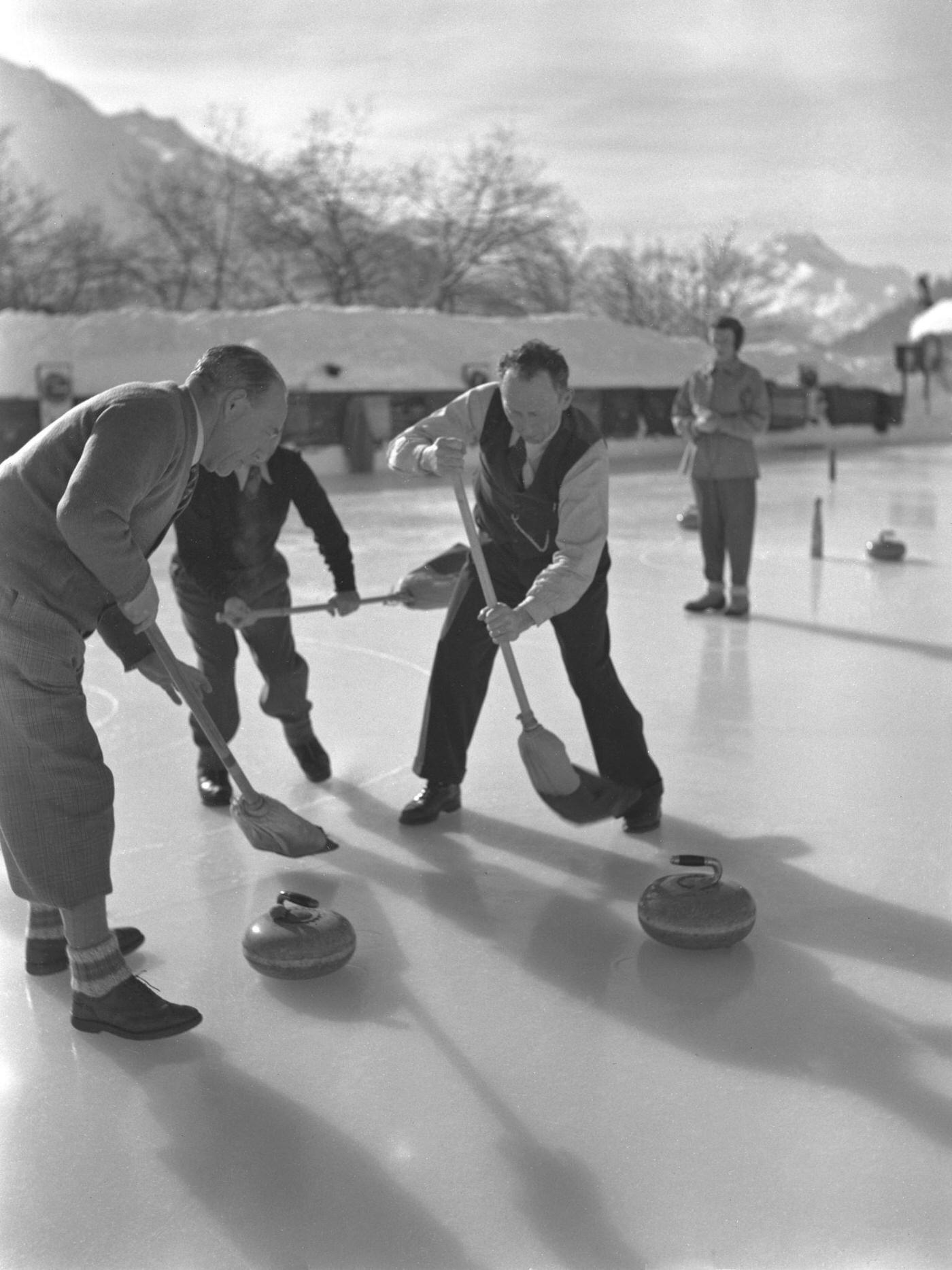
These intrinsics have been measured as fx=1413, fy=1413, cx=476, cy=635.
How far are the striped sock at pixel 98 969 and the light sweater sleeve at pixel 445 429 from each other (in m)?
1.53

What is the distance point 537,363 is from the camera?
3385 millimetres

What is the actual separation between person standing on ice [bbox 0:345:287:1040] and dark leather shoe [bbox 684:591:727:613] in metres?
4.75

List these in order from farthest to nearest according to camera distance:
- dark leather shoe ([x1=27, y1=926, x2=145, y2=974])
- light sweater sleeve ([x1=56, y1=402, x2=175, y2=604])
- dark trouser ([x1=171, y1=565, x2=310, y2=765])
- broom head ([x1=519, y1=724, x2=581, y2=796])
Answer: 1. dark trouser ([x1=171, y1=565, x2=310, y2=765])
2. broom head ([x1=519, y1=724, x2=581, y2=796])
3. dark leather shoe ([x1=27, y1=926, x2=145, y2=974])
4. light sweater sleeve ([x1=56, y1=402, x2=175, y2=604])

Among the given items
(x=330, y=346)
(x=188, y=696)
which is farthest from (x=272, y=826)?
(x=330, y=346)

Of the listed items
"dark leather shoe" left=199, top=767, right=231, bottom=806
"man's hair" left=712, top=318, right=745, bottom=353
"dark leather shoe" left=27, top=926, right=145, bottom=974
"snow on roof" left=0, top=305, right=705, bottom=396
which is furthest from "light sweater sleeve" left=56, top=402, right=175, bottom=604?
"snow on roof" left=0, top=305, right=705, bottom=396

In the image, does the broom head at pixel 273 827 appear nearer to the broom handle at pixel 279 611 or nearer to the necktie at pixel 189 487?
the necktie at pixel 189 487

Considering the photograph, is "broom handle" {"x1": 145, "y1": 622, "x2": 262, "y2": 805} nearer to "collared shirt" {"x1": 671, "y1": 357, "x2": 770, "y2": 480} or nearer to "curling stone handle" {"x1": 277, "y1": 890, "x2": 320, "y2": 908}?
"curling stone handle" {"x1": 277, "y1": 890, "x2": 320, "y2": 908}

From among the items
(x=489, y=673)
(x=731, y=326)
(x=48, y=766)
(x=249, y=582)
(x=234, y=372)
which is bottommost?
(x=489, y=673)

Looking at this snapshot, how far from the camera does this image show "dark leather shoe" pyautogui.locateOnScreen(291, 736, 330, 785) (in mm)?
4465

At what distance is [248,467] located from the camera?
12.9ft

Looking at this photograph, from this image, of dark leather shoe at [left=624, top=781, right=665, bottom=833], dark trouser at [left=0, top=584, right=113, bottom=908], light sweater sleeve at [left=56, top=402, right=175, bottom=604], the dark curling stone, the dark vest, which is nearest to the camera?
light sweater sleeve at [left=56, top=402, right=175, bottom=604]

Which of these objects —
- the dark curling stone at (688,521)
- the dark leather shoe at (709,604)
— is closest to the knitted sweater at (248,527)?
the dark leather shoe at (709,604)

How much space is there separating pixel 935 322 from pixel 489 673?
3552cm

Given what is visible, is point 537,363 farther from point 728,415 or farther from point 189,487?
point 728,415
